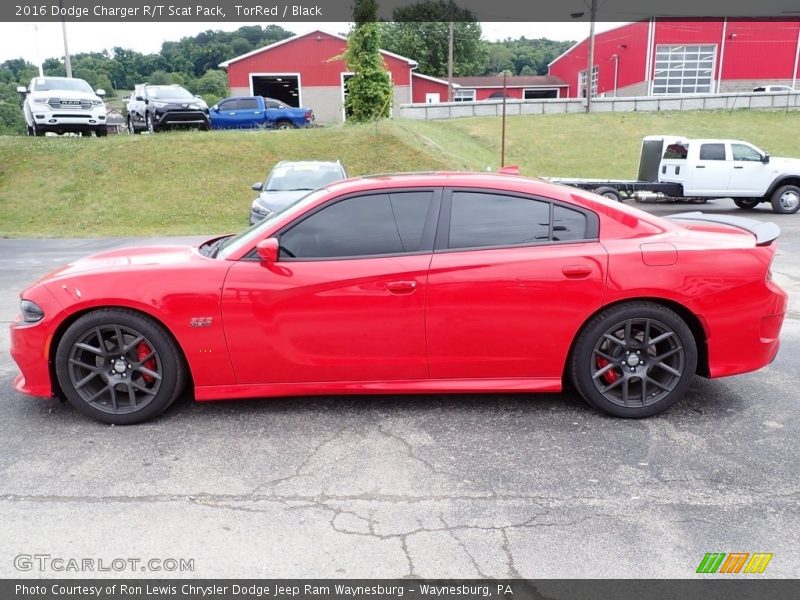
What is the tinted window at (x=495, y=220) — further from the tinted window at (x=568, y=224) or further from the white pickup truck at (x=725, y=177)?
the white pickup truck at (x=725, y=177)

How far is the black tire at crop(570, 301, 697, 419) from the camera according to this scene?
12.8ft

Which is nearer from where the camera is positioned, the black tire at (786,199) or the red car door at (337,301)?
the red car door at (337,301)

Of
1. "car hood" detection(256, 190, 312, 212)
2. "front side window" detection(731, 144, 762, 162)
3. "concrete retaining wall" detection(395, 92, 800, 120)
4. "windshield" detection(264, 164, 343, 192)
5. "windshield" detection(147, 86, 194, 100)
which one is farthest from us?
"concrete retaining wall" detection(395, 92, 800, 120)

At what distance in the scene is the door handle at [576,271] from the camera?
383cm

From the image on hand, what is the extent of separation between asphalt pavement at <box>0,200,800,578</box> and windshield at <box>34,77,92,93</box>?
1867cm

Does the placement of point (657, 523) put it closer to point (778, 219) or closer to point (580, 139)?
point (778, 219)

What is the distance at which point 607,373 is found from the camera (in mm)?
4035

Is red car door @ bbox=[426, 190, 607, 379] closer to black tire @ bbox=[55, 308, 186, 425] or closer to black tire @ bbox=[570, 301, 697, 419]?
black tire @ bbox=[570, 301, 697, 419]

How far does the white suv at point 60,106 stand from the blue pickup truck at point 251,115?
5480 mm

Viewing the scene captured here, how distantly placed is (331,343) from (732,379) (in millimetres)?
3071

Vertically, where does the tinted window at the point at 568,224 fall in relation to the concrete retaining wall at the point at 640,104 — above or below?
below

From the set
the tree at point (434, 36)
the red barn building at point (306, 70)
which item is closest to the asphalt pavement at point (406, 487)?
the red barn building at point (306, 70)

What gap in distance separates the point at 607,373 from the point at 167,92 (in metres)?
21.8
